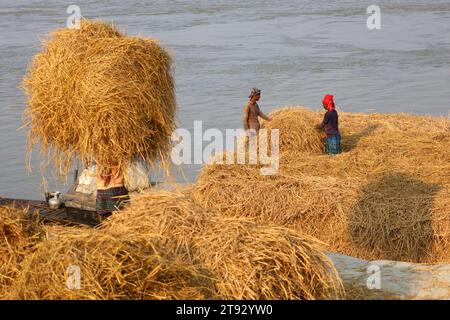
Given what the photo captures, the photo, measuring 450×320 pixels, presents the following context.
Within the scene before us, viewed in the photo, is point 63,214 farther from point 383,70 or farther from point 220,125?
point 383,70

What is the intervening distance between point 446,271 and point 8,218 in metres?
3.82

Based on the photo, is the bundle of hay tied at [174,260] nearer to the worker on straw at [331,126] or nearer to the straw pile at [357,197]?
the straw pile at [357,197]

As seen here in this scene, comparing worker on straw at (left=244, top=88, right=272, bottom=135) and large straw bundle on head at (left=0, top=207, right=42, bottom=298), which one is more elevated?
worker on straw at (left=244, top=88, right=272, bottom=135)

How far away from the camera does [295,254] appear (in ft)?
16.9

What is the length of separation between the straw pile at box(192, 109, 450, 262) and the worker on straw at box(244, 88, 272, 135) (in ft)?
2.07

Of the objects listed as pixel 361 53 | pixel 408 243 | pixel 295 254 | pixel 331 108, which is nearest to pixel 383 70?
pixel 361 53

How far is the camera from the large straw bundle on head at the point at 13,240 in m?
5.04

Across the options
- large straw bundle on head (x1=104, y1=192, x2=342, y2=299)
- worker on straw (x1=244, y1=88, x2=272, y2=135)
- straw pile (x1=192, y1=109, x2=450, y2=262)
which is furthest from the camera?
worker on straw (x1=244, y1=88, x2=272, y2=135)

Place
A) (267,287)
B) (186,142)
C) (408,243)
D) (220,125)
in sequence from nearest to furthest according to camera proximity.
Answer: (267,287) < (408,243) < (186,142) < (220,125)

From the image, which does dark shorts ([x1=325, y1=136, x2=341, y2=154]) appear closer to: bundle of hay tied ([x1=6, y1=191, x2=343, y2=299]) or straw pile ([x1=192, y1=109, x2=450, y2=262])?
straw pile ([x1=192, y1=109, x2=450, y2=262])

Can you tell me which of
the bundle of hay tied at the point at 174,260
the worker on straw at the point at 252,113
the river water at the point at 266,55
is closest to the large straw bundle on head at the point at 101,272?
the bundle of hay tied at the point at 174,260

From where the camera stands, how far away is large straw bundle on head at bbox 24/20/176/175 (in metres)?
7.54

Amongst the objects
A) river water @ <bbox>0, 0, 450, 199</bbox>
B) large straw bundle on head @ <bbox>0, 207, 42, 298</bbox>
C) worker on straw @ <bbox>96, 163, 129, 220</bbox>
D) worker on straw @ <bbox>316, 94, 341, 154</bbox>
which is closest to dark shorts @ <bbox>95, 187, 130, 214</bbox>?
worker on straw @ <bbox>96, 163, 129, 220</bbox>

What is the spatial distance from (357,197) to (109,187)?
9.94ft
